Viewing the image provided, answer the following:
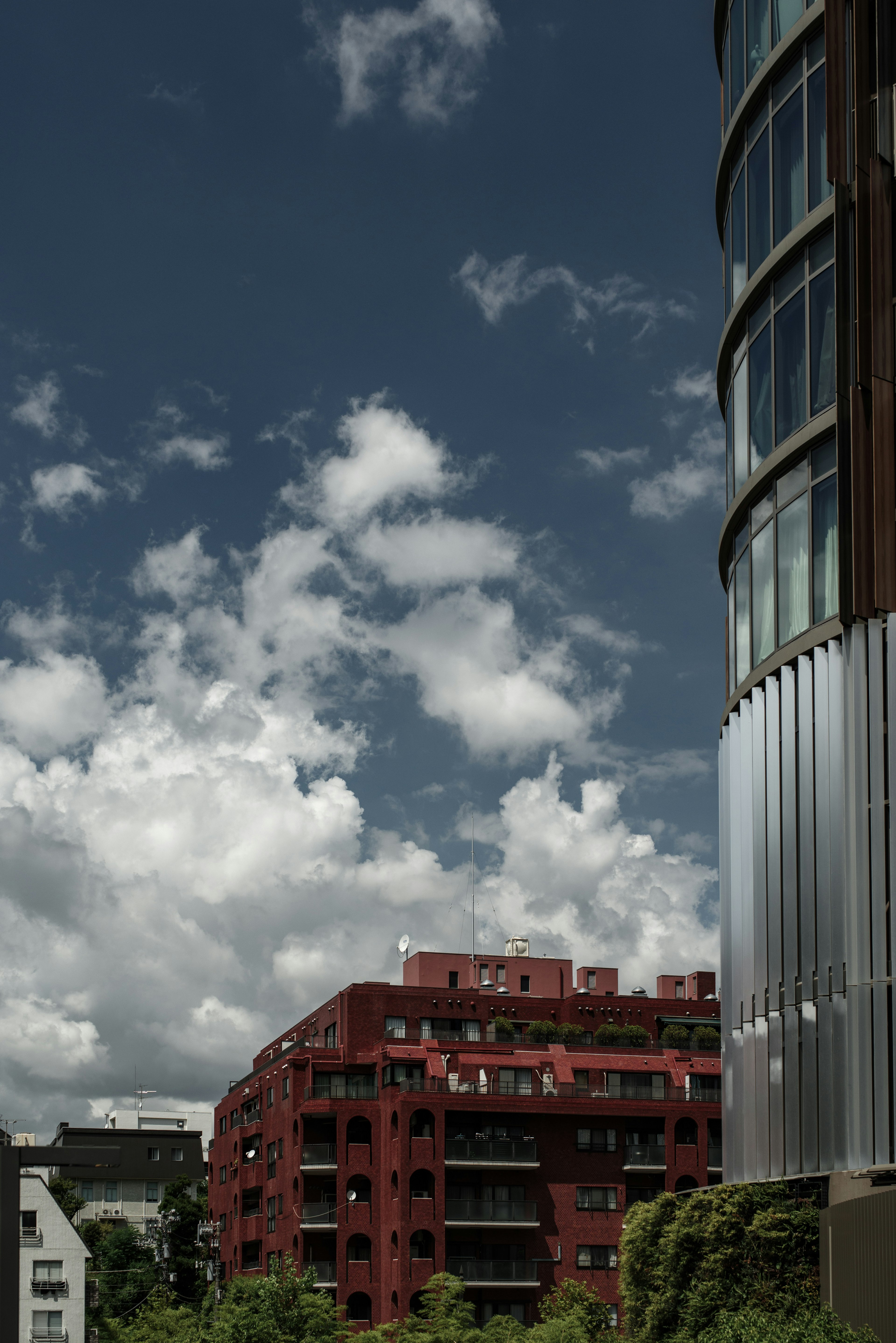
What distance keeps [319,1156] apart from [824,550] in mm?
60890

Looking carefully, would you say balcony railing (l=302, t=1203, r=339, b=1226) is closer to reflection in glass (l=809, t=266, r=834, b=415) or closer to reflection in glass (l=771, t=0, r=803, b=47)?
reflection in glass (l=809, t=266, r=834, b=415)

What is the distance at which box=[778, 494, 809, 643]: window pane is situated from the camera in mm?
28812

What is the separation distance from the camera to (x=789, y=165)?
3053 cm

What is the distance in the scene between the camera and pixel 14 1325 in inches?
603

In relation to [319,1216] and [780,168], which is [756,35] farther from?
[319,1216]

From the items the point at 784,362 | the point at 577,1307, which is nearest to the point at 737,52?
the point at 784,362

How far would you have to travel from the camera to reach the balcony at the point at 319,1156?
79938mm

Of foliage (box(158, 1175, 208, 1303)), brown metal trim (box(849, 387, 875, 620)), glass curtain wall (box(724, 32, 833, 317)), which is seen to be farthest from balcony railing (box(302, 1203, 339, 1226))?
brown metal trim (box(849, 387, 875, 620))

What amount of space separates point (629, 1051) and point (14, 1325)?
75717 mm

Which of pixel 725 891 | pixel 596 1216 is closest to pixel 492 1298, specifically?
pixel 596 1216

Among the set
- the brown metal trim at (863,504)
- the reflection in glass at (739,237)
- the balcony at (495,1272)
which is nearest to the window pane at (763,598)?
the brown metal trim at (863,504)

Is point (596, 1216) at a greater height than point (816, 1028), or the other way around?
point (816, 1028)

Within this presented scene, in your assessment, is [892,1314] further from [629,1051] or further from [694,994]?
[694,994]

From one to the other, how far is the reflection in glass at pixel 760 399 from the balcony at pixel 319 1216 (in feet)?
192
